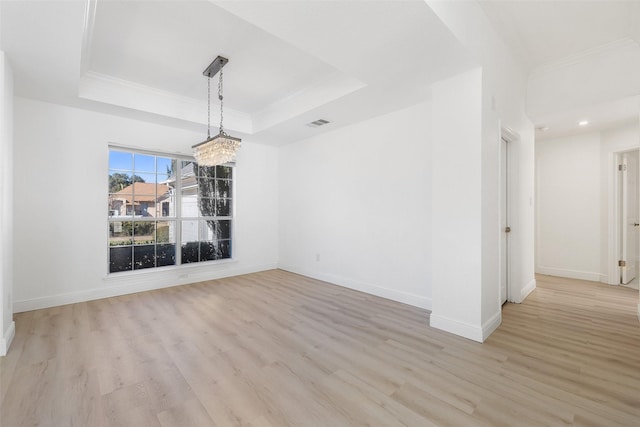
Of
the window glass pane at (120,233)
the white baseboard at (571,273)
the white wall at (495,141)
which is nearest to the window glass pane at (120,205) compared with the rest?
the window glass pane at (120,233)

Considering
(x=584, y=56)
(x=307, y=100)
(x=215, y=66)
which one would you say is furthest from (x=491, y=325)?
(x=215, y=66)

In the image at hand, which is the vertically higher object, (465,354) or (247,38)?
(247,38)

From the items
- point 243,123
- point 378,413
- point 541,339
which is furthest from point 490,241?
point 243,123

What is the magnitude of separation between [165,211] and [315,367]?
12.4 ft

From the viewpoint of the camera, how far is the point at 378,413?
5.55 ft

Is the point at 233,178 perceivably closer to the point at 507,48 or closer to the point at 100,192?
the point at 100,192

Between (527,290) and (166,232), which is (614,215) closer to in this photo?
(527,290)

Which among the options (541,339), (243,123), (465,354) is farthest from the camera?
(243,123)

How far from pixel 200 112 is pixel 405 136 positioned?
3146 millimetres

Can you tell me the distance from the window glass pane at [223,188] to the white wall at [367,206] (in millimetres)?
1177

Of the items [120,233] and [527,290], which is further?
[120,233]

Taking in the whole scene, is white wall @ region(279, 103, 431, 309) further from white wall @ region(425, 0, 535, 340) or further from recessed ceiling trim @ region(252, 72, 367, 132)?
recessed ceiling trim @ region(252, 72, 367, 132)

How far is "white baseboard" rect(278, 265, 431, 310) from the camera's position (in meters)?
3.56

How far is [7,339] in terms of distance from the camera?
2494mm
